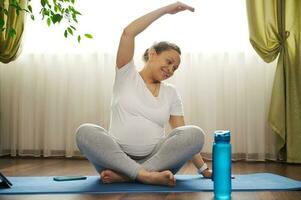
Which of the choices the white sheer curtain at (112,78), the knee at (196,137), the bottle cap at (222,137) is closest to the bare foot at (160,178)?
the knee at (196,137)

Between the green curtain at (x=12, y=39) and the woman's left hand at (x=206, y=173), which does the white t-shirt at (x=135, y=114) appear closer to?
the woman's left hand at (x=206, y=173)

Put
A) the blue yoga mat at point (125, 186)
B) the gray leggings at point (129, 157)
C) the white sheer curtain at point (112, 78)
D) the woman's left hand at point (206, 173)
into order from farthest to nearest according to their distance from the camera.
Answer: the white sheer curtain at point (112, 78) < the woman's left hand at point (206, 173) < the gray leggings at point (129, 157) < the blue yoga mat at point (125, 186)

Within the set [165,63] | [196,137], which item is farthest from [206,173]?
[165,63]

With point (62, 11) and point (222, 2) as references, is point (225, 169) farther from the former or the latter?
point (222, 2)

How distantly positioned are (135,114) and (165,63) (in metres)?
0.26

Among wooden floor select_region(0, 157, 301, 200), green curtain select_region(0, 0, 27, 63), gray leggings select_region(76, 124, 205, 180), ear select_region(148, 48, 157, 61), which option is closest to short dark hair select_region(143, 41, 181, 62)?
ear select_region(148, 48, 157, 61)

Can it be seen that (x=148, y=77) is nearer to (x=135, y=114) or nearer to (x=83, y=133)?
(x=135, y=114)

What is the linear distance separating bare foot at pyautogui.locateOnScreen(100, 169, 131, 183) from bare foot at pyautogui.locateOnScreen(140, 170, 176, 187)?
0.37ft

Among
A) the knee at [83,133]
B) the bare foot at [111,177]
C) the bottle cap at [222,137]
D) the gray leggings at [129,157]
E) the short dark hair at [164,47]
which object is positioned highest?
the short dark hair at [164,47]

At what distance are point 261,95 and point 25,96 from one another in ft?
5.62

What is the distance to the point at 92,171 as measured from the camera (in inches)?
92.5

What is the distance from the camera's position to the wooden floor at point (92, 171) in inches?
58.0

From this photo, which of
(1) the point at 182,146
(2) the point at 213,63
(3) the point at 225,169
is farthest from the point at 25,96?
(3) the point at 225,169

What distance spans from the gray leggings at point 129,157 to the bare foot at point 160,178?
0.06m
